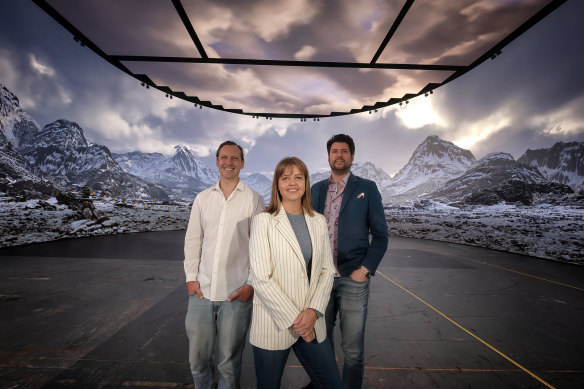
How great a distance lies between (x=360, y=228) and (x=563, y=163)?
926 centimetres

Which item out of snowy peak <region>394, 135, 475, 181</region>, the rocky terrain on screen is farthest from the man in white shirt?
snowy peak <region>394, 135, 475, 181</region>

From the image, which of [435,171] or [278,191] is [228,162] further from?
[435,171]

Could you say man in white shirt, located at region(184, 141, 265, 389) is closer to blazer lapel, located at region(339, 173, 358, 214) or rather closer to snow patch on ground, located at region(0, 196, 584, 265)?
blazer lapel, located at region(339, 173, 358, 214)

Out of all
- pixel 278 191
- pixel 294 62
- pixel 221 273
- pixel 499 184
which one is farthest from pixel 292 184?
pixel 499 184

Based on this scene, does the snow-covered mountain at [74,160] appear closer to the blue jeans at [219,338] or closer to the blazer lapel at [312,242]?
the blue jeans at [219,338]

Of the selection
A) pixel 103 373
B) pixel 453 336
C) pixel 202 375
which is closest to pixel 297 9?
pixel 202 375

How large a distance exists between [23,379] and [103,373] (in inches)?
22.2

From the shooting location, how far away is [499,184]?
8688 millimetres

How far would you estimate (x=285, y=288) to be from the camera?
1.04 m

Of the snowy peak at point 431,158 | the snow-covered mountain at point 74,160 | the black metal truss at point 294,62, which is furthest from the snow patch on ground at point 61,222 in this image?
the snowy peak at point 431,158

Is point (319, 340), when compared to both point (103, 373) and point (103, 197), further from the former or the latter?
point (103, 197)

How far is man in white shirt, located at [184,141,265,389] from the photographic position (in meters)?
1.32

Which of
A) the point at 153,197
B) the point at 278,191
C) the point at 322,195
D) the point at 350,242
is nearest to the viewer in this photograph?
the point at 278,191

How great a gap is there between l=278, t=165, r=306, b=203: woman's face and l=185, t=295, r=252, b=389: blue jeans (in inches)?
31.8
